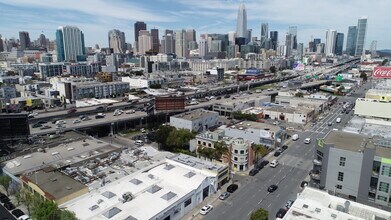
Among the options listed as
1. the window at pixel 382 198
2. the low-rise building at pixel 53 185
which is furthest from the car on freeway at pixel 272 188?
the low-rise building at pixel 53 185

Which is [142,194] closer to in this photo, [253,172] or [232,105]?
[253,172]

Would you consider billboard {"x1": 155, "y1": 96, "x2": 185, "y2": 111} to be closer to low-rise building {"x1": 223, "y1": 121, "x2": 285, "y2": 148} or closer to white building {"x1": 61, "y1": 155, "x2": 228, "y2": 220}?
low-rise building {"x1": 223, "y1": 121, "x2": 285, "y2": 148}

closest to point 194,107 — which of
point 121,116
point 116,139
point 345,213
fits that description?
point 121,116

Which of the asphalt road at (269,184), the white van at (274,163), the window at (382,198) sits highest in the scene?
the window at (382,198)

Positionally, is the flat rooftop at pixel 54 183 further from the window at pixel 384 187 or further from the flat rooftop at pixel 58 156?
the window at pixel 384 187

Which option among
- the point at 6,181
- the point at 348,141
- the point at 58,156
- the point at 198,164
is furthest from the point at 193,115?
the point at 6,181

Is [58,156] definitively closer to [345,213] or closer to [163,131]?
[163,131]

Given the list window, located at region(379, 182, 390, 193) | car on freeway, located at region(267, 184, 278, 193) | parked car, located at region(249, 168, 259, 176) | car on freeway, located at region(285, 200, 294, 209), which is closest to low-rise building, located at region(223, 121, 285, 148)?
parked car, located at region(249, 168, 259, 176)

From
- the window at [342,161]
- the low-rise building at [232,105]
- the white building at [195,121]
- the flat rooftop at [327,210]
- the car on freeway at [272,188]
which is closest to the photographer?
the flat rooftop at [327,210]
